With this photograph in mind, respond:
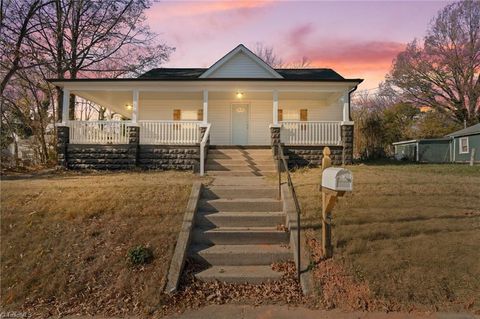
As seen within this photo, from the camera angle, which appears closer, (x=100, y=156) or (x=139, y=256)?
(x=139, y=256)

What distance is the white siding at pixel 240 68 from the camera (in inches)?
672

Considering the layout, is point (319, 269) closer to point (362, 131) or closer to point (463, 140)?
point (362, 131)

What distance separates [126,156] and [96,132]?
1.69 meters

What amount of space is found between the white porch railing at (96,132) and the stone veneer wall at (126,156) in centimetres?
36

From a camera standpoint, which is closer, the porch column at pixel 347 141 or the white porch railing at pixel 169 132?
the porch column at pixel 347 141

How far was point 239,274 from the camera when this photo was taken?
16.5 feet

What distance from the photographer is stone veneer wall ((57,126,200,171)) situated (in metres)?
13.1

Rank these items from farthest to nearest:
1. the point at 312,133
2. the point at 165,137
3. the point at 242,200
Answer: the point at 312,133 → the point at 165,137 → the point at 242,200

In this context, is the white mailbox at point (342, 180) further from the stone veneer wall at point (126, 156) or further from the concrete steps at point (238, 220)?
the stone veneer wall at point (126, 156)

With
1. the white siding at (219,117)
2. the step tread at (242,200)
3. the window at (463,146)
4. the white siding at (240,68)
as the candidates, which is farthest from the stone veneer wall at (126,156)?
the window at (463,146)

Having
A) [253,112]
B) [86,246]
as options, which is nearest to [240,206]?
[86,246]

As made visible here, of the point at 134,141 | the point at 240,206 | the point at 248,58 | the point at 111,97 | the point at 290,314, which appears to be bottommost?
the point at 290,314

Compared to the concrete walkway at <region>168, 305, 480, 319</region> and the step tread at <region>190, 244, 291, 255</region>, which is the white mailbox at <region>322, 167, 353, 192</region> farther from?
the concrete walkway at <region>168, 305, 480, 319</region>

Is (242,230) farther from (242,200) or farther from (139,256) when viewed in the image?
(139,256)
